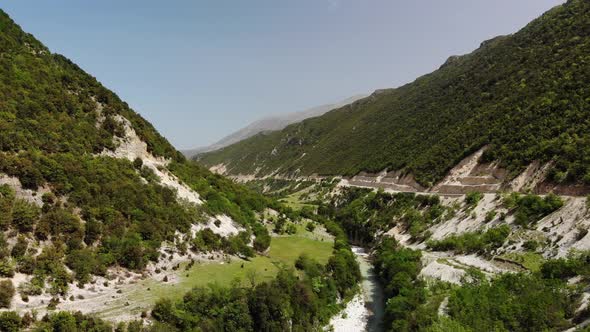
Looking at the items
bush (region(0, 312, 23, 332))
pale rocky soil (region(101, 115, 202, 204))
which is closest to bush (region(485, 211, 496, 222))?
pale rocky soil (region(101, 115, 202, 204))

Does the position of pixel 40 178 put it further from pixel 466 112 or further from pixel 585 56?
pixel 466 112

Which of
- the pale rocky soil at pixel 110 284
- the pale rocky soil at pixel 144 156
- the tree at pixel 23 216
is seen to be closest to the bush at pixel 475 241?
the pale rocky soil at pixel 110 284

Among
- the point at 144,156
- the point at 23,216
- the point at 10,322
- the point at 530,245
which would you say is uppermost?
the point at 144,156

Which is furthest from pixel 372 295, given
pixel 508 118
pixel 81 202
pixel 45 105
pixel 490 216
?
pixel 508 118

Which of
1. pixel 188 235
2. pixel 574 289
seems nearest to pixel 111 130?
pixel 188 235

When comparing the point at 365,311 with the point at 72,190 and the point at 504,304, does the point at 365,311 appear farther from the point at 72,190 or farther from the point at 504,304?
the point at 72,190

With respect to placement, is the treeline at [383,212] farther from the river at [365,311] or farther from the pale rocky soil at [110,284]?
the pale rocky soil at [110,284]
